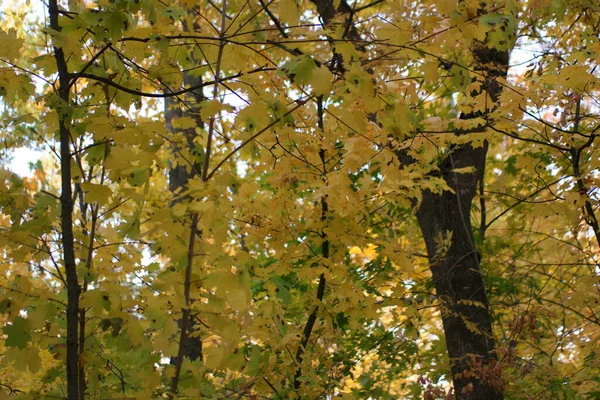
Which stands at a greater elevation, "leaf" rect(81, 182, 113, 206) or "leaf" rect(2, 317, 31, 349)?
"leaf" rect(81, 182, 113, 206)

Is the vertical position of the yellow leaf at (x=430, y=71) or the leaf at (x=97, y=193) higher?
the yellow leaf at (x=430, y=71)

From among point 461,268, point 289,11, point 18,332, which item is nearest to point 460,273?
point 461,268

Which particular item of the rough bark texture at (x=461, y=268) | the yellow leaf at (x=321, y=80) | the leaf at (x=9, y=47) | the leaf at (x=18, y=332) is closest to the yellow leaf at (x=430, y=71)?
the yellow leaf at (x=321, y=80)

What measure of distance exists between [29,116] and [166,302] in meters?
0.89

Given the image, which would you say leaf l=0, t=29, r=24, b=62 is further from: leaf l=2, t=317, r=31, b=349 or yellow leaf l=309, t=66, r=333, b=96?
yellow leaf l=309, t=66, r=333, b=96

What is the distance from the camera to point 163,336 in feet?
6.55

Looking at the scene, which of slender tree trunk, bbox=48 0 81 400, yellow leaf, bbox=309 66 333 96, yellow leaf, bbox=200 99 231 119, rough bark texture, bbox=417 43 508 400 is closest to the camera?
yellow leaf, bbox=309 66 333 96

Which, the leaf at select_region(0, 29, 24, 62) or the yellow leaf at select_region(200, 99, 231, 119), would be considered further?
the leaf at select_region(0, 29, 24, 62)

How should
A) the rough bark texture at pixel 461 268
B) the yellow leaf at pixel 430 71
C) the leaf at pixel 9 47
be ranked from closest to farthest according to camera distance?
the leaf at pixel 9 47 < the yellow leaf at pixel 430 71 < the rough bark texture at pixel 461 268

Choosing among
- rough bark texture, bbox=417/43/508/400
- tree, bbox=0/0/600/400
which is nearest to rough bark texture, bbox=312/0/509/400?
rough bark texture, bbox=417/43/508/400

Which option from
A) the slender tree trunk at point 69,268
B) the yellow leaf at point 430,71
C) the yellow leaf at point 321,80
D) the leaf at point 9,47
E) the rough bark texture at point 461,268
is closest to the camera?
the yellow leaf at point 321,80

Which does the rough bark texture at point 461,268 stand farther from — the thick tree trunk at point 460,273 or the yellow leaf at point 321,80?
the yellow leaf at point 321,80

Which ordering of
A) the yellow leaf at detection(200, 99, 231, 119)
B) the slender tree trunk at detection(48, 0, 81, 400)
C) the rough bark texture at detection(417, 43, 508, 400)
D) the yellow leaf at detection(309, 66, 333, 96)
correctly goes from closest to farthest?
the yellow leaf at detection(309, 66, 333, 96) < the yellow leaf at detection(200, 99, 231, 119) < the slender tree trunk at detection(48, 0, 81, 400) < the rough bark texture at detection(417, 43, 508, 400)

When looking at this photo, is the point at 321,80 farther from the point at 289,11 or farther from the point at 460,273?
the point at 460,273
